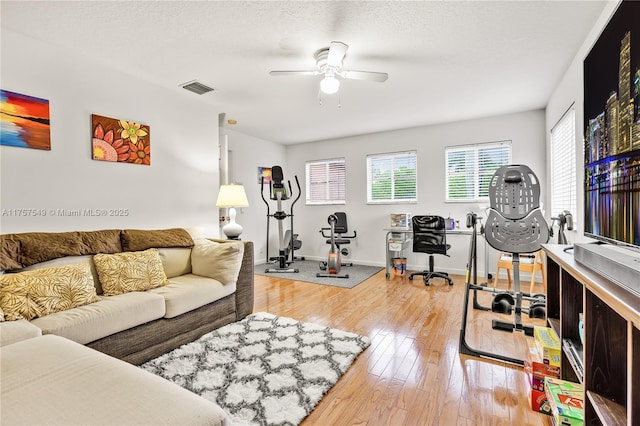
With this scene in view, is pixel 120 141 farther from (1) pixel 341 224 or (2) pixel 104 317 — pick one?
(1) pixel 341 224

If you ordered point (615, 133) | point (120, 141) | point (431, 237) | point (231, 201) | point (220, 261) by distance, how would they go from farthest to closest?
point (431, 237) < point (231, 201) < point (120, 141) < point (220, 261) < point (615, 133)

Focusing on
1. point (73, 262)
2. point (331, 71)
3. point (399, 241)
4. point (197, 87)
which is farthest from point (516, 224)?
point (197, 87)

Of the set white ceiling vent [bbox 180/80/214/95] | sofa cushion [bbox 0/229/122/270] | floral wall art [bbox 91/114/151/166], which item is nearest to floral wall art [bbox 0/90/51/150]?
floral wall art [bbox 91/114/151/166]

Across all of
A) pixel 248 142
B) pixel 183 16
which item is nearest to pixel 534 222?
pixel 183 16

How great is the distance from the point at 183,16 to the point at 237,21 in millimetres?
358

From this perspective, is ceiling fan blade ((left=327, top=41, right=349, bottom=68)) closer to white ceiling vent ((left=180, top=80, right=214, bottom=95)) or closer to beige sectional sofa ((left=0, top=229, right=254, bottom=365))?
white ceiling vent ((left=180, top=80, right=214, bottom=95))

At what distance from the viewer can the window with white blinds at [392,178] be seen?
16.9ft

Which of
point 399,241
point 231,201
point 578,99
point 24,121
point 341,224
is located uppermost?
point 578,99

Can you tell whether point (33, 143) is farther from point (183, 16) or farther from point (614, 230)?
point (614, 230)

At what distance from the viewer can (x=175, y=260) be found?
2730mm

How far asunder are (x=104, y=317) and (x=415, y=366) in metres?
2.00

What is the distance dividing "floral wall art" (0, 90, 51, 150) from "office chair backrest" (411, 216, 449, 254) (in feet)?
13.6

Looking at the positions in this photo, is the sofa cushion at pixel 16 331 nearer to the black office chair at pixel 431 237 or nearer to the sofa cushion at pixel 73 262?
the sofa cushion at pixel 73 262

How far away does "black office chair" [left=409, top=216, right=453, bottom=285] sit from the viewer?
4.23 meters
